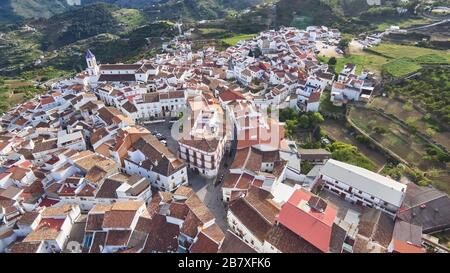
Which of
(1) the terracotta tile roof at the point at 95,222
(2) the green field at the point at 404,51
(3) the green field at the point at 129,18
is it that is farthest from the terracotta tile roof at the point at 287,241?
(3) the green field at the point at 129,18

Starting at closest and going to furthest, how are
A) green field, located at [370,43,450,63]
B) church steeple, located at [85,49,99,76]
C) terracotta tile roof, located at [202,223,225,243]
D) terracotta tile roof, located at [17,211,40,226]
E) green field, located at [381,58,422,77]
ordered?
terracotta tile roof, located at [202,223,225,243] → terracotta tile roof, located at [17,211,40,226] → green field, located at [381,58,422,77] → church steeple, located at [85,49,99,76] → green field, located at [370,43,450,63]

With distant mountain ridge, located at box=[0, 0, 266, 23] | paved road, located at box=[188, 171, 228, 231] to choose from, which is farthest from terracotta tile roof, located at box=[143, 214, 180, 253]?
distant mountain ridge, located at box=[0, 0, 266, 23]

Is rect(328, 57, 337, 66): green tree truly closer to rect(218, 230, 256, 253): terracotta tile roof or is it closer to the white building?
the white building

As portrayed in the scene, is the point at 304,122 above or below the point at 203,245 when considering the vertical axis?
above

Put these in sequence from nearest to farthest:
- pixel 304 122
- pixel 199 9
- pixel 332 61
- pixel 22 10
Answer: pixel 304 122, pixel 332 61, pixel 199 9, pixel 22 10

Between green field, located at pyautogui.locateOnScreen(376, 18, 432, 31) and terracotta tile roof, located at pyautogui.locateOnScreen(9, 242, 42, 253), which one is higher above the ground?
green field, located at pyautogui.locateOnScreen(376, 18, 432, 31)

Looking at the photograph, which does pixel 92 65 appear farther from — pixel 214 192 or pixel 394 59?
pixel 394 59

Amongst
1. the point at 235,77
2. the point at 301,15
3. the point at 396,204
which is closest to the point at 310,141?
the point at 396,204

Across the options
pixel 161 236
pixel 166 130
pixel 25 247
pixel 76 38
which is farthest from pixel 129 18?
pixel 161 236

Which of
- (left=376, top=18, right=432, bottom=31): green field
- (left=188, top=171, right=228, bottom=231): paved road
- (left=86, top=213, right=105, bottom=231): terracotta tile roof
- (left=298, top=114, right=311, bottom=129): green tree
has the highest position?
(left=376, top=18, right=432, bottom=31): green field

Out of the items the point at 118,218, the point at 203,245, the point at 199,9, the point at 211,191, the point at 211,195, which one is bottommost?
the point at 211,195

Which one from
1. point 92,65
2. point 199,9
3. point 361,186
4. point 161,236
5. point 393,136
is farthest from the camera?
point 199,9

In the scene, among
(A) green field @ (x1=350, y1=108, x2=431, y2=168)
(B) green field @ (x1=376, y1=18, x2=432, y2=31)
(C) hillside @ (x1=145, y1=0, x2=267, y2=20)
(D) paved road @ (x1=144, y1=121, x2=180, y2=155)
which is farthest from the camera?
(C) hillside @ (x1=145, y1=0, x2=267, y2=20)
